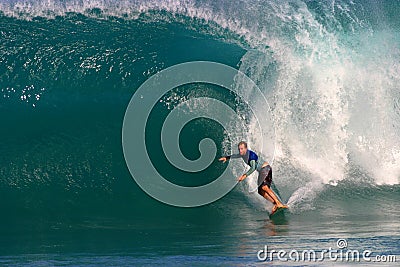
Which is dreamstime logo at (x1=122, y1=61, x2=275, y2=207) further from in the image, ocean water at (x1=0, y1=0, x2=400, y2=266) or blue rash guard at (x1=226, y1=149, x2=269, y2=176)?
blue rash guard at (x1=226, y1=149, x2=269, y2=176)

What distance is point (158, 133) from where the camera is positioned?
12.0 meters

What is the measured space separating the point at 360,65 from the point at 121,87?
4503 millimetres

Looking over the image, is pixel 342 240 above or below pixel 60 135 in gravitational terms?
below

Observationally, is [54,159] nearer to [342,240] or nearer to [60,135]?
[60,135]

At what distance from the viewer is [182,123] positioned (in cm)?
1199

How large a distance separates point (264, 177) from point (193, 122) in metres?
2.15

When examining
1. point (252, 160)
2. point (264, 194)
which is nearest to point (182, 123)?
point (252, 160)

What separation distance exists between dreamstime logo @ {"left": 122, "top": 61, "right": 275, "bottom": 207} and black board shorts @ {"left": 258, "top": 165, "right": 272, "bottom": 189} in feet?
3.13

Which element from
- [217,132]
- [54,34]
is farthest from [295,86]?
[54,34]

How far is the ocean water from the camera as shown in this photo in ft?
30.9

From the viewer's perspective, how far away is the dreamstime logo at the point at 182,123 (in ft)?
36.8
